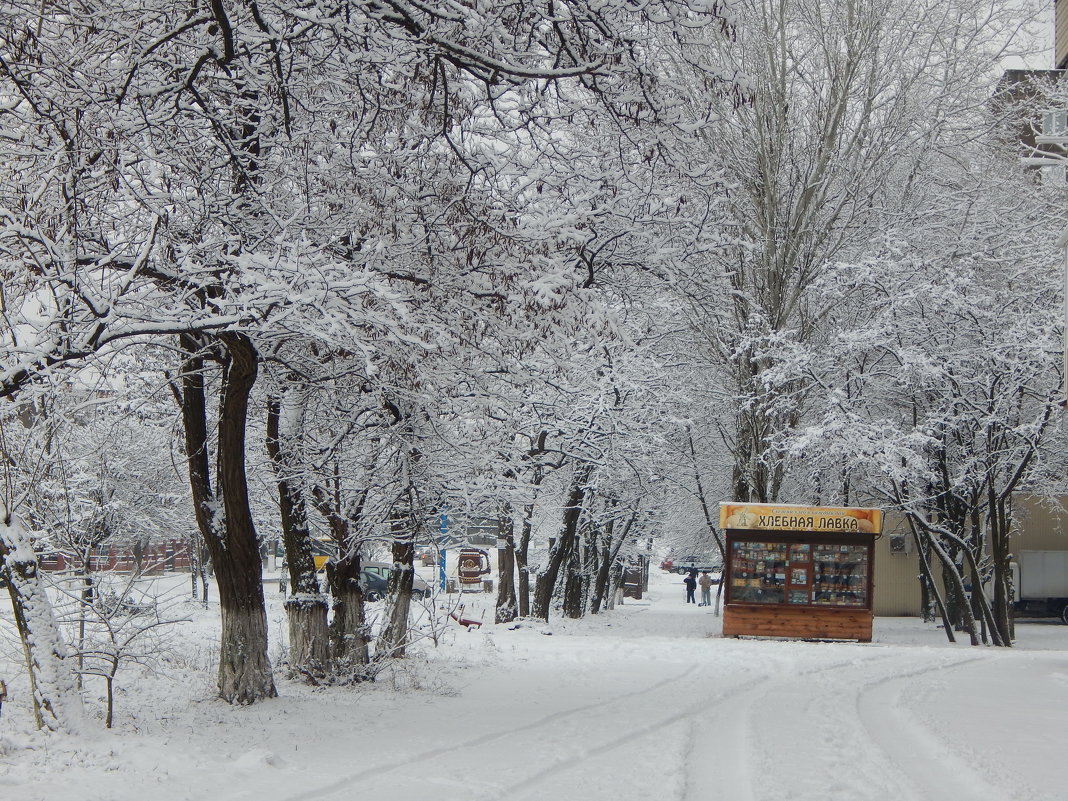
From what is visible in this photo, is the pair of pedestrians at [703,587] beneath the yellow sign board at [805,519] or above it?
beneath

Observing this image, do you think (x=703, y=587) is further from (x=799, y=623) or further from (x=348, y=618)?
(x=348, y=618)

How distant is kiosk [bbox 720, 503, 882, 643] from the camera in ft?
73.9

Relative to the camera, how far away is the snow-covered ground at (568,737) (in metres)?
7.58

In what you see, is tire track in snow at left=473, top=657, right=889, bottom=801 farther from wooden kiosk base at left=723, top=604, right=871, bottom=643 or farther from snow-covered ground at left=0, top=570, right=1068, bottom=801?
wooden kiosk base at left=723, top=604, right=871, bottom=643

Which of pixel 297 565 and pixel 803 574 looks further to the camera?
pixel 803 574

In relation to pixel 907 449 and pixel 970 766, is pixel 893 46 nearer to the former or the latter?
pixel 907 449

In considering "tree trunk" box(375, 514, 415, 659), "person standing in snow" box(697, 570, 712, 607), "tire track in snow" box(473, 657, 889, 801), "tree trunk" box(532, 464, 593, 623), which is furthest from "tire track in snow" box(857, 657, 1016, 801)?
"person standing in snow" box(697, 570, 712, 607)

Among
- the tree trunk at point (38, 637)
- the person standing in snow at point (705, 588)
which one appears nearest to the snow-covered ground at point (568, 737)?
the tree trunk at point (38, 637)

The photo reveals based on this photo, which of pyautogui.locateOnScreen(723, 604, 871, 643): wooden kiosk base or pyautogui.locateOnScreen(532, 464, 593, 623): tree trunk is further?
pyautogui.locateOnScreen(532, 464, 593, 623): tree trunk

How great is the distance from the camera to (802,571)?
22812 millimetres

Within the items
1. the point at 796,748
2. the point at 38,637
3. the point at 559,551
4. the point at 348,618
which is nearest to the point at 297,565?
the point at 348,618

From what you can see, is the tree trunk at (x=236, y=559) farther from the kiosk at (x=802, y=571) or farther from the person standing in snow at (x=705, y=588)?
the person standing in snow at (x=705, y=588)

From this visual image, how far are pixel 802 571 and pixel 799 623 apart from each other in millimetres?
1074

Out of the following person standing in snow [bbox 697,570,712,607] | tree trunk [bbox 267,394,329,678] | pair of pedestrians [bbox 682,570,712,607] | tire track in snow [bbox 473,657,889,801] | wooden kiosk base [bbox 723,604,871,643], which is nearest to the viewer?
tire track in snow [bbox 473,657,889,801]
